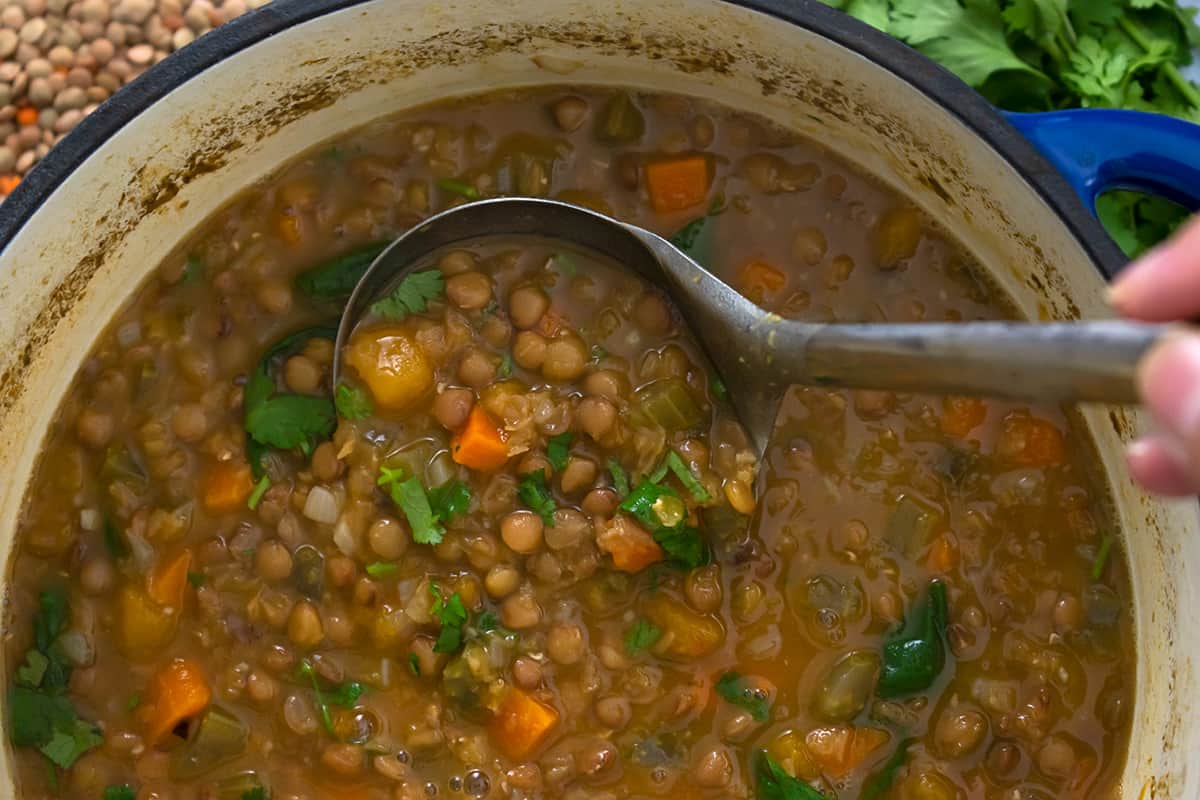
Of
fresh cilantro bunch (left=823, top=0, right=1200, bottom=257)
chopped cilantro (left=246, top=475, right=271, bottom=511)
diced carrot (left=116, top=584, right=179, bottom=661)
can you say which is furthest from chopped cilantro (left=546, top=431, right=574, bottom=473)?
fresh cilantro bunch (left=823, top=0, right=1200, bottom=257)

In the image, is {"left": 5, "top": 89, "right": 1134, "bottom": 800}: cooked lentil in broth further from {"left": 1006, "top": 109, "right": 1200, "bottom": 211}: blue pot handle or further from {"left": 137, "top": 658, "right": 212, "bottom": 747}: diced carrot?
{"left": 1006, "top": 109, "right": 1200, "bottom": 211}: blue pot handle

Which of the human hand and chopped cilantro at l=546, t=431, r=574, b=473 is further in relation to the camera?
chopped cilantro at l=546, t=431, r=574, b=473

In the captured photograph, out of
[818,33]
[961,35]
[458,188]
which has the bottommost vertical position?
A: [458,188]

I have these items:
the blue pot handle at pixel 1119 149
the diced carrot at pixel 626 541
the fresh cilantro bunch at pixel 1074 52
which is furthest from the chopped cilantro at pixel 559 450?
the fresh cilantro bunch at pixel 1074 52

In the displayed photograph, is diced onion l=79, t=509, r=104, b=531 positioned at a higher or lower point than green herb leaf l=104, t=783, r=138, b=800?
higher

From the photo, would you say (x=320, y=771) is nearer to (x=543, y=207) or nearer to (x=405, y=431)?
(x=405, y=431)

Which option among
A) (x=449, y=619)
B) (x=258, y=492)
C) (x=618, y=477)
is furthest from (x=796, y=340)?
(x=258, y=492)

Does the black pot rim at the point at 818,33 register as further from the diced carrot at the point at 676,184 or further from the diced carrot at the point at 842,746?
the diced carrot at the point at 842,746

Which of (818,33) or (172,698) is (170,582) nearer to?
(172,698)
